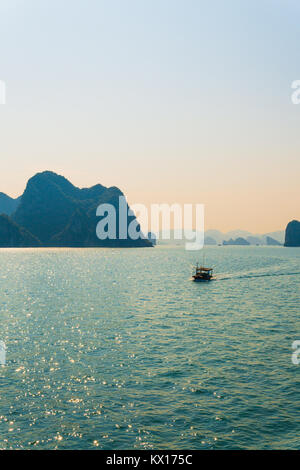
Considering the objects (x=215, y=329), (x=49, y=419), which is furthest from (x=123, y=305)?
(x=49, y=419)

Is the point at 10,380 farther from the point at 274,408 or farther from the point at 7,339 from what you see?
the point at 274,408

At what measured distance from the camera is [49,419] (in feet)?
73.7

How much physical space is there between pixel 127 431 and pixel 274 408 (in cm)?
1087

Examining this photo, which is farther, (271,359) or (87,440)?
(271,359)
